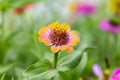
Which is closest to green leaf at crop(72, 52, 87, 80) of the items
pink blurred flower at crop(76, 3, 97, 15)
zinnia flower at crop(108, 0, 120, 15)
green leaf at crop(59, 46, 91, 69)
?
green leaf at crop(59, 46, 91, 69)

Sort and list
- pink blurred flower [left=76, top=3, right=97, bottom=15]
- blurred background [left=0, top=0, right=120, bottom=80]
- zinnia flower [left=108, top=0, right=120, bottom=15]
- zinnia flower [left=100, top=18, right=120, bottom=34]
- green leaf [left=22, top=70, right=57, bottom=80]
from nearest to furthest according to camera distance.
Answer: green leaf [left=22, top=70, right=57, bottom=80]
blurred background [left=0, top=0, right=120, bottom=80]
zinnia flower [left=100, top=18, right=120, bottom=34]
zinnia flower [left=108, top=0, right=120, bottom=15]
pink blurred flower [left=76, top=3, right=97, bottom=15]

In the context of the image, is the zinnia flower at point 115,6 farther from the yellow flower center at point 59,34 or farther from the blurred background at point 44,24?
the yellow flower center at point 59,34

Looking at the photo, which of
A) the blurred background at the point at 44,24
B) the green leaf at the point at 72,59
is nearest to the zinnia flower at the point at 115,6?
the blurred background at the point at 44,24

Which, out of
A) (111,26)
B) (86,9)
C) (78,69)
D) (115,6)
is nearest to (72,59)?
(78,69)

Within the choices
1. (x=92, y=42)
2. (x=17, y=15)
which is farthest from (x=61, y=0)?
(x=92, y=42)

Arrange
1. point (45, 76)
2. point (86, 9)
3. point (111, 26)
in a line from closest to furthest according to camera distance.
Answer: point (45, 76), point (111, 26), point (86, 9)

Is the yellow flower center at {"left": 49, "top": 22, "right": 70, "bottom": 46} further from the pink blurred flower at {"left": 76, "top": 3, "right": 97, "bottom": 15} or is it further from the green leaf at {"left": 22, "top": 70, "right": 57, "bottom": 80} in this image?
the pink blurred flower at {"left": 76, "top": 3, "right": 97, "bottom": 15}

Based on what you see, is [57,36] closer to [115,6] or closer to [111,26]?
[111,26]
